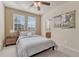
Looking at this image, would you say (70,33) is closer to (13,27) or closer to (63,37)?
(63,37)

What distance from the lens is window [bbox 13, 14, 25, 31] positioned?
555 cm

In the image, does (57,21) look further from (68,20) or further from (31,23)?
(31,23)

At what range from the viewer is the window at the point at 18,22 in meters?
5.55

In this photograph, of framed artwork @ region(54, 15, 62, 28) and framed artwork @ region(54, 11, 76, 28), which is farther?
framed artwork @ region(54, 15, 62, 28)

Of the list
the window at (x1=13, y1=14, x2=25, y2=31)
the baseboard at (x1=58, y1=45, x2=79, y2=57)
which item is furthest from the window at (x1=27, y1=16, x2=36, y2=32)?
the baseboard at (x1=58, y1=45, x2=79, y2=57)

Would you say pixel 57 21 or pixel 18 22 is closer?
pixel 57 21

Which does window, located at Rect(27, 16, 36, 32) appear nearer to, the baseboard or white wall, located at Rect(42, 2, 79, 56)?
white wall, located at Rect(42, 2, 79, 56)

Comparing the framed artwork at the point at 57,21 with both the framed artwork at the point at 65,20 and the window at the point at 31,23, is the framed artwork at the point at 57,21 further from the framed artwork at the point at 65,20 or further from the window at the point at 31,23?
the window at the point at 31,23

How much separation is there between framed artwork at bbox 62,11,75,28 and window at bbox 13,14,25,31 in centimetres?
320

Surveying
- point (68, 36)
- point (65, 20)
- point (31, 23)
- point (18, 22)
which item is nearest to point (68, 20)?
point (65, 20)

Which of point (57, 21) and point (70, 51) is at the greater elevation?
point (57, 21)

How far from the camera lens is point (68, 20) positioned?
3.85 metres

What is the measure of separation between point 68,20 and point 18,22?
3.65 metres

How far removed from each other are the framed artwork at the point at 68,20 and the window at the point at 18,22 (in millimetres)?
3204
